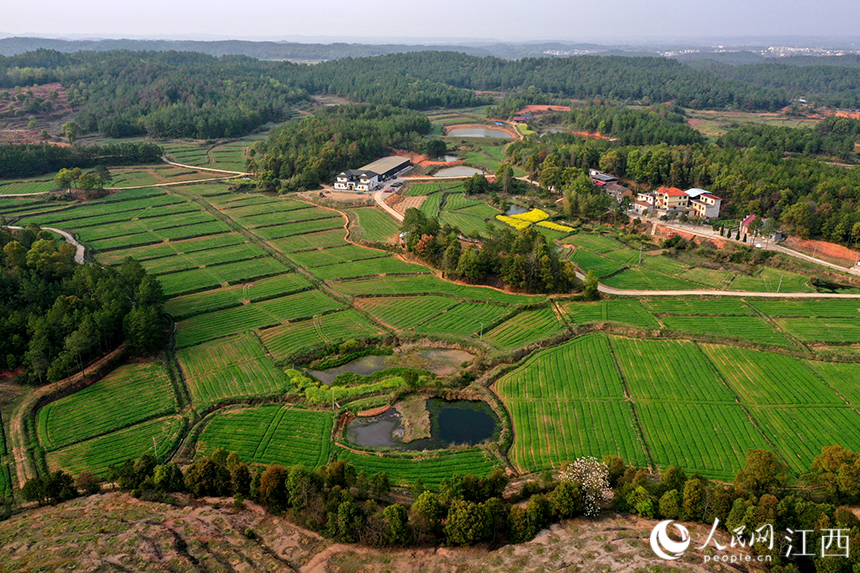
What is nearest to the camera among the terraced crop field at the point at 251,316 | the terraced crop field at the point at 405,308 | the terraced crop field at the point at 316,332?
the terraced crop field at the point at 316,332

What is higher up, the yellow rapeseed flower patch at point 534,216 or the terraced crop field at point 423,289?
the yellow rapeseed flower patch at point 534,216

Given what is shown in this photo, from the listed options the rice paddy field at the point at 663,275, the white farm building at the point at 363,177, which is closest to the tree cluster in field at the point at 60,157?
the white farm building at the point at 363,177

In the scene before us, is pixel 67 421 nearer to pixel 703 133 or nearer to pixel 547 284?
pixel 547 284

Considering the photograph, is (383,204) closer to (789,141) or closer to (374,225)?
(374,225)

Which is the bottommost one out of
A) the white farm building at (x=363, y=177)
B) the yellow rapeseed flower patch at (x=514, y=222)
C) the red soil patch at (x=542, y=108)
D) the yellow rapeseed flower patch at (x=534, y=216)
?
the yellow rapeseed flower patch at (x=514, y=222)

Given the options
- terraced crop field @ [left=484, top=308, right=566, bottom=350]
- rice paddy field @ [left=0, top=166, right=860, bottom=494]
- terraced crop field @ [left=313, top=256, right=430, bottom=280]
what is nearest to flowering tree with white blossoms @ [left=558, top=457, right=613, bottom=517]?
rice paddy field @ [left=0, top=166, right=860, bottom=494]

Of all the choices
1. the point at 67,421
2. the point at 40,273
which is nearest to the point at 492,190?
the point at 40,273

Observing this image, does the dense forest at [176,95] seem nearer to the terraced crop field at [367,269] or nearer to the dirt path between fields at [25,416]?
the terraced crop field at [367,269]
